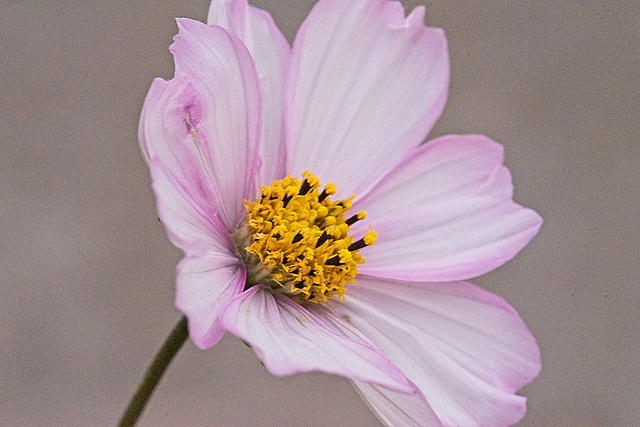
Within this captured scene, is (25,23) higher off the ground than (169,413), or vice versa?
(25,23)

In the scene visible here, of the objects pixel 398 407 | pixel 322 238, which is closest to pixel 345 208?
pixel 322 238

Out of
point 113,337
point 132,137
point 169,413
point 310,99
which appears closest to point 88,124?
point 132,137

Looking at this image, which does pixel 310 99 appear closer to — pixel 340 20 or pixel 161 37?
pixel 340 20

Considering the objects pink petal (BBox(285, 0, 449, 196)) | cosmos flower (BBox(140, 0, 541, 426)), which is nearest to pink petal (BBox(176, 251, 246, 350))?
cosmos flower (BBox(140, 0, 541, 426))

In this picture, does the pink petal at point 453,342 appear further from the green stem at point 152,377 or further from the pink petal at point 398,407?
the green stem at point 152,377

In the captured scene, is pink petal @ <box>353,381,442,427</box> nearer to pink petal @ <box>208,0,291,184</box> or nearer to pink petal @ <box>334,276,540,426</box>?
pink petal @ <box>334,276,540,426</box>

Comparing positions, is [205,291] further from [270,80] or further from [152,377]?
[270,80]

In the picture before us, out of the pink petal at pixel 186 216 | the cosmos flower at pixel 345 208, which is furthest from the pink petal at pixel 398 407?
the pink petal at pixel 186 216
